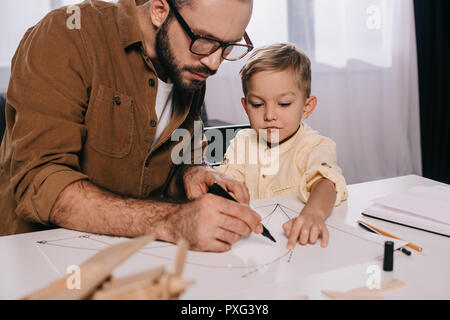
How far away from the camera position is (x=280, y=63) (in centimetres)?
130

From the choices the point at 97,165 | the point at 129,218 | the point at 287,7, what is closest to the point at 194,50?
the point at 97,165

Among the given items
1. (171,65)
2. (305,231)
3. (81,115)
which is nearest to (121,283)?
→ (305,231)

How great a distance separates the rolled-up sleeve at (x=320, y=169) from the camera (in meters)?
1.07

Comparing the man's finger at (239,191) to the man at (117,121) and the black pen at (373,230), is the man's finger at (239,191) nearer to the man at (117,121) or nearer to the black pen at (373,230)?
the man at (117,121)

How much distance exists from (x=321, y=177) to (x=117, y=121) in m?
0.57

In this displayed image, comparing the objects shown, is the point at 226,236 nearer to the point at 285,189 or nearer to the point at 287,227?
the point at 287,227

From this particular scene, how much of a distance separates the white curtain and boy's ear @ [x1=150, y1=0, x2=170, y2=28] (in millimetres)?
1633

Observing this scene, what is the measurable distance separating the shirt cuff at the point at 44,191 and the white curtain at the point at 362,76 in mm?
1952

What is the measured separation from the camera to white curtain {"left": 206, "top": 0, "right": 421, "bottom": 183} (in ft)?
9.84

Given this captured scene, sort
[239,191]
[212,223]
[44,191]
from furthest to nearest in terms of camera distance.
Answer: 1. [239,191]
2. [44,191]
3. [212,223]

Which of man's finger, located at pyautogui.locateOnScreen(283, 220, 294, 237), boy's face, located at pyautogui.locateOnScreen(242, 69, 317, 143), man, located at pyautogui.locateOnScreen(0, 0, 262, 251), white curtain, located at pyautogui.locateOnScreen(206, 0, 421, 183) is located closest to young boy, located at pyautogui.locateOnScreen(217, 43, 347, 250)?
boy's face, located at pyautogui.locateOnScreen(242, 69, 317, 143)

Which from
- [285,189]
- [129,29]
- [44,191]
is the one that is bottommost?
[285,189]

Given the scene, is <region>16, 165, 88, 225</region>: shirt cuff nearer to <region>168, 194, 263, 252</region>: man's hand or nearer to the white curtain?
<region>168, 194, 263, 252</region>: man's hand
